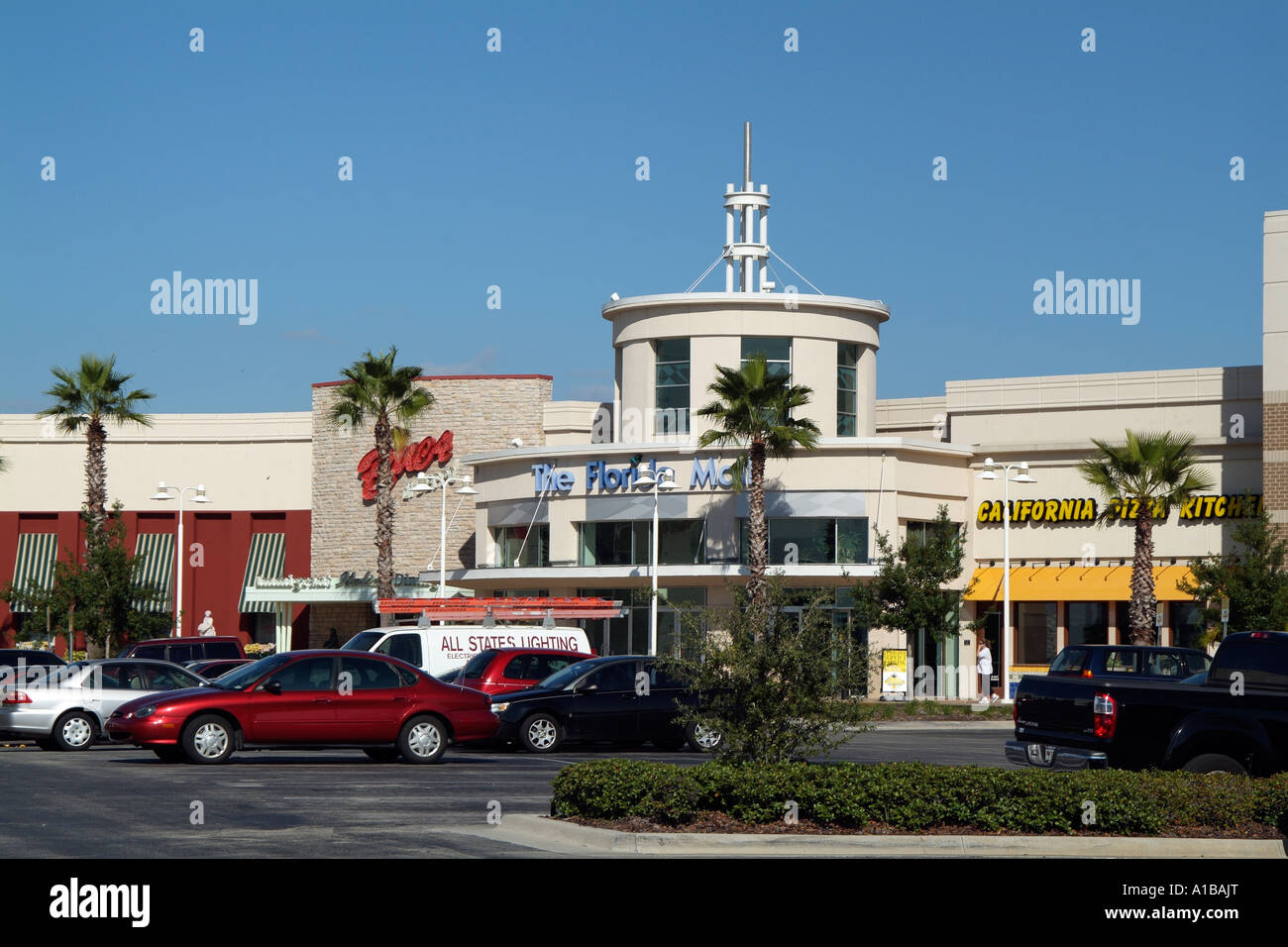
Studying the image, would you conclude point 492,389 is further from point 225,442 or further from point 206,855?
point 206,855

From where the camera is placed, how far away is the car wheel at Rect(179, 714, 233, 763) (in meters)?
20.9

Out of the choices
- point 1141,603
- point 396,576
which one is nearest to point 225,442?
point 396,576

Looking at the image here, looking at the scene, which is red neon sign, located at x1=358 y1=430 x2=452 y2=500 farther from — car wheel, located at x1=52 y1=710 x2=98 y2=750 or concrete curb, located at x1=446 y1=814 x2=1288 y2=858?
concrete curb, located at x1=446 y1=814 x2=1288 y2=858

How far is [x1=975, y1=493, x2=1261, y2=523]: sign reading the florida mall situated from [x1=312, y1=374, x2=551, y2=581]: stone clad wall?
53.5ft

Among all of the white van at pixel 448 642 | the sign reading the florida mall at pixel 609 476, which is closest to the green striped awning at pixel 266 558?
the sign reading the florida mall at pixel 609 476

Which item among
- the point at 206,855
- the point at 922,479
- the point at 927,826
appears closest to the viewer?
the point at 206,855

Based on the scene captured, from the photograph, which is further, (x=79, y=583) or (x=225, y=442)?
(x=225, y=442)

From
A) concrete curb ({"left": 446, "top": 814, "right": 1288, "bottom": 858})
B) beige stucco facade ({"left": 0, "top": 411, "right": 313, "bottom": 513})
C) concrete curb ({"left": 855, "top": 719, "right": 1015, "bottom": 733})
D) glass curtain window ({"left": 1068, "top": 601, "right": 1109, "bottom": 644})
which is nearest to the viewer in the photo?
concrete curb ({"left": 446, "top": 814, "right": 1288, "bottom": 858})

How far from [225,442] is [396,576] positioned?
40.4 feet

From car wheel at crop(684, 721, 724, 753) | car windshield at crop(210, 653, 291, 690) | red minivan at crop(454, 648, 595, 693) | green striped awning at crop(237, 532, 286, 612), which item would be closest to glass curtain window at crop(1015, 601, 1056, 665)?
red minivan at crop(454, 648, 595, 693)

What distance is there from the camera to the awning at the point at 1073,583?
45.0 meters

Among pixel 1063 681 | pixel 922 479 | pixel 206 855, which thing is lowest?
pixel 206 855

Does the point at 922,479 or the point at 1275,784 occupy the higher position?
the point at 922,479
